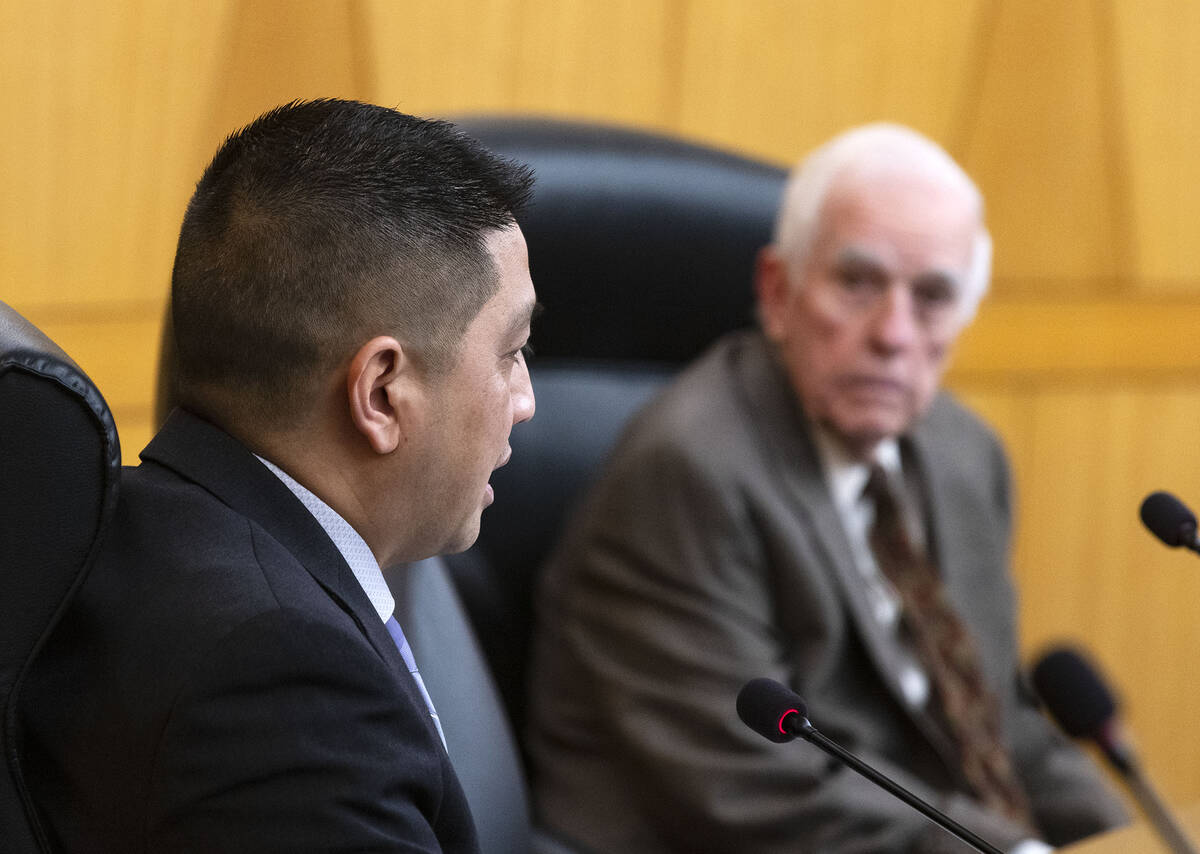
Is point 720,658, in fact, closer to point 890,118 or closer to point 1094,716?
point 1094,716

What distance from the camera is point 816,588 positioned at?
1.68 m

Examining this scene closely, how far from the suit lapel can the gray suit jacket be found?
82 centimetres

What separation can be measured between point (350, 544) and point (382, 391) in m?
0.10

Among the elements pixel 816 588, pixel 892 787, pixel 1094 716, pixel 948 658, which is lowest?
pixel 948 658

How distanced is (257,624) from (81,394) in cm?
16

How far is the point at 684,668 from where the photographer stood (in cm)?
160

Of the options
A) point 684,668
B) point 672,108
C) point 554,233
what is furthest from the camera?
point 672,108

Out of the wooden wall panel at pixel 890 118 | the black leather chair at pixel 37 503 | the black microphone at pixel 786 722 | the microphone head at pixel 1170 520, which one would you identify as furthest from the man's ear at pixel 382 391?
the wooden wall panel at pixel 890 118

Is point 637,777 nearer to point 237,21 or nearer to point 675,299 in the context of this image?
point 675,299

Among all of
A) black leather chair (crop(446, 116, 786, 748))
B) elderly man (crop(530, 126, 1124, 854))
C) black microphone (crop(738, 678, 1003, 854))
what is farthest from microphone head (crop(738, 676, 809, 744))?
black leather chair (crop(446, 116, 786, 748))

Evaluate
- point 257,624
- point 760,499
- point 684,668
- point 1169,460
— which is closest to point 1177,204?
point 1169,460

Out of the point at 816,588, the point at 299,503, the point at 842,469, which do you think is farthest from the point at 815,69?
the point at 299,503

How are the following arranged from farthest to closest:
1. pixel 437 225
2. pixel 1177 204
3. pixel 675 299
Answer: pixel 1177 204, pixel 675 299, pixel 437 225

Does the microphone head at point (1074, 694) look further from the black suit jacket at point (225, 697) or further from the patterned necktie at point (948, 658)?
the black suit jacket at point (225, 697)
